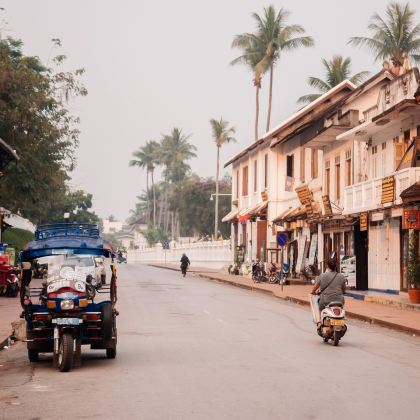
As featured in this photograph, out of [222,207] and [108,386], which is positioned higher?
[222,207]

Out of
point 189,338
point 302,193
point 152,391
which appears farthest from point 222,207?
point 152,391

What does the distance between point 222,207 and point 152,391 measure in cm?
10855

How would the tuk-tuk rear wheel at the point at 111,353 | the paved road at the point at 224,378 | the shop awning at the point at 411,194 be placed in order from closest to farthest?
the paved road at the point at 224,378
the tuk-tuk rear wheel at the point at 111,353
the shop awning at the point at 411,194

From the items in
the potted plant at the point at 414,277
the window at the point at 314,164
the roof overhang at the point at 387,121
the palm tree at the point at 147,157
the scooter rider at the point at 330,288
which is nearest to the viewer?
the scooter rider at the point at 330,288

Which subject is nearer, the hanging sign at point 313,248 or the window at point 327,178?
the window at point 327,178

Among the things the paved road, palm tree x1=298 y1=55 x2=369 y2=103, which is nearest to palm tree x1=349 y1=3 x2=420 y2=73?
palm tree x1=298 y1=55 x2=369 y2=103

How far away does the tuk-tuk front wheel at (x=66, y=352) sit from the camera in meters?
12.7

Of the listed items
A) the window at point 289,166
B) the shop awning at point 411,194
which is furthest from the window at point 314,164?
the shop awning at point 411,194

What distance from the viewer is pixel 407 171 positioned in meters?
32.4

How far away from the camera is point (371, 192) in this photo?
3672cm

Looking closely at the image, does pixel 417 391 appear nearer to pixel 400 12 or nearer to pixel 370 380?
pixel 370 380

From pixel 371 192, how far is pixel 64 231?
78.4 feet

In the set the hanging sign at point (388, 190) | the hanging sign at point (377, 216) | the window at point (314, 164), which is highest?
the window at point (314, 164)

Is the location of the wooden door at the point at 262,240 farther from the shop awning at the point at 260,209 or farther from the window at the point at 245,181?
the window at the point at 245,181
